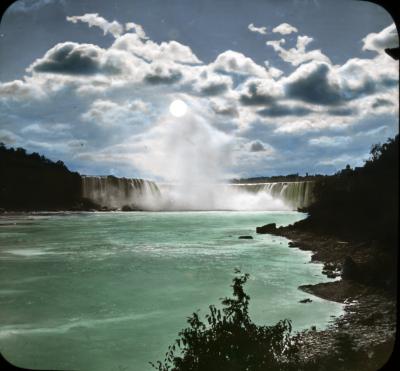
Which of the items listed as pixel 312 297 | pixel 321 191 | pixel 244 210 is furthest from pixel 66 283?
pixel 244 210

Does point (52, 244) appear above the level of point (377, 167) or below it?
below

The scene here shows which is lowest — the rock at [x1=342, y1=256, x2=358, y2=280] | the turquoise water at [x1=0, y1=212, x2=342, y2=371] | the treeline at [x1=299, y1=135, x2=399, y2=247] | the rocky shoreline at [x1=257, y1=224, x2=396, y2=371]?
the turquoise water at [x1=0, y1=212, x2=342, y2=371]

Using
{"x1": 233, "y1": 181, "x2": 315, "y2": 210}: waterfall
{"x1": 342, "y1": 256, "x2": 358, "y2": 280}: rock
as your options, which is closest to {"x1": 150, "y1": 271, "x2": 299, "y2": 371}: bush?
{"x1": 342, "y1": 256, "x2": 358, "y2": 280}: rock

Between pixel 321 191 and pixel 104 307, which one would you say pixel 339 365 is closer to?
pixel 104 307

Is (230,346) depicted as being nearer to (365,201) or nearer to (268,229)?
(365,201)

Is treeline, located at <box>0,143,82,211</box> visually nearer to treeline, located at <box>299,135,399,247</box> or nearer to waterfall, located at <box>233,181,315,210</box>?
waterfall, located at <box>233,181,315,210</box>

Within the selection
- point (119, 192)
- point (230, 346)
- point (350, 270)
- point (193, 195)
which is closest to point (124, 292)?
point (350, 270)

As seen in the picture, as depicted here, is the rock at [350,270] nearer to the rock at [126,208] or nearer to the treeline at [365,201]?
the treeline at [365,201]
